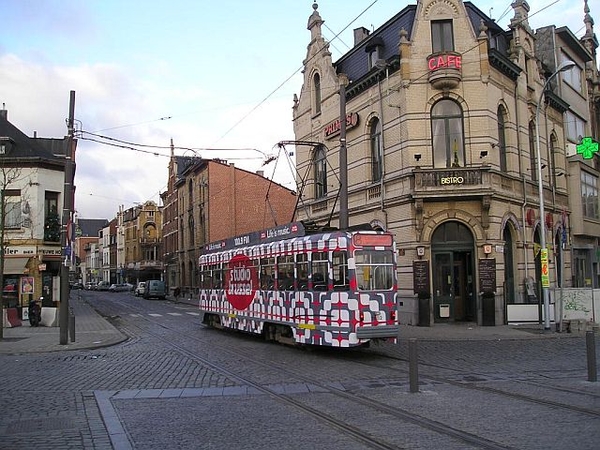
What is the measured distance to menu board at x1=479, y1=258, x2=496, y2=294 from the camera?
23016mm

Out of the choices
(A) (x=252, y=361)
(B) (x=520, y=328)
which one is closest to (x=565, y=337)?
(B) (x=520, y=328)

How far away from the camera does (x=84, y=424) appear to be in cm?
811

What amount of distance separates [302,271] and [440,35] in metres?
13.7

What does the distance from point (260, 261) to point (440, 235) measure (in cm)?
870

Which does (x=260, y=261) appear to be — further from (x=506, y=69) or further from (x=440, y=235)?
(x=506, y=69)

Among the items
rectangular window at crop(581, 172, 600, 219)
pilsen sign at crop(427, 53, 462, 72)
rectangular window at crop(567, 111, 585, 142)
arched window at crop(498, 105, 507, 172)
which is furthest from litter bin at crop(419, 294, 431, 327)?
rectangular window at crop(567, 111, 585, 142)

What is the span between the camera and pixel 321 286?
1516 cm

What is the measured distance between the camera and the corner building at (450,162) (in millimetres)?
23312

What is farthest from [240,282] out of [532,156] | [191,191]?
[191,191]

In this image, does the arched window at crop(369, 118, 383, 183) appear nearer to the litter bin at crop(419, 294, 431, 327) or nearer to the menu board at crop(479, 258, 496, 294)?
the menu board at crop(479, 258, 496, 294)

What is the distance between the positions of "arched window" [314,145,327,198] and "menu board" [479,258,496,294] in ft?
33.1

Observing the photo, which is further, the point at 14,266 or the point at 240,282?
the point at 14,266

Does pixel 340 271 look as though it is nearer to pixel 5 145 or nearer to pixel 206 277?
pixel 206 277

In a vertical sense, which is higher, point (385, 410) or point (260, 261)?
point (260, 261)
